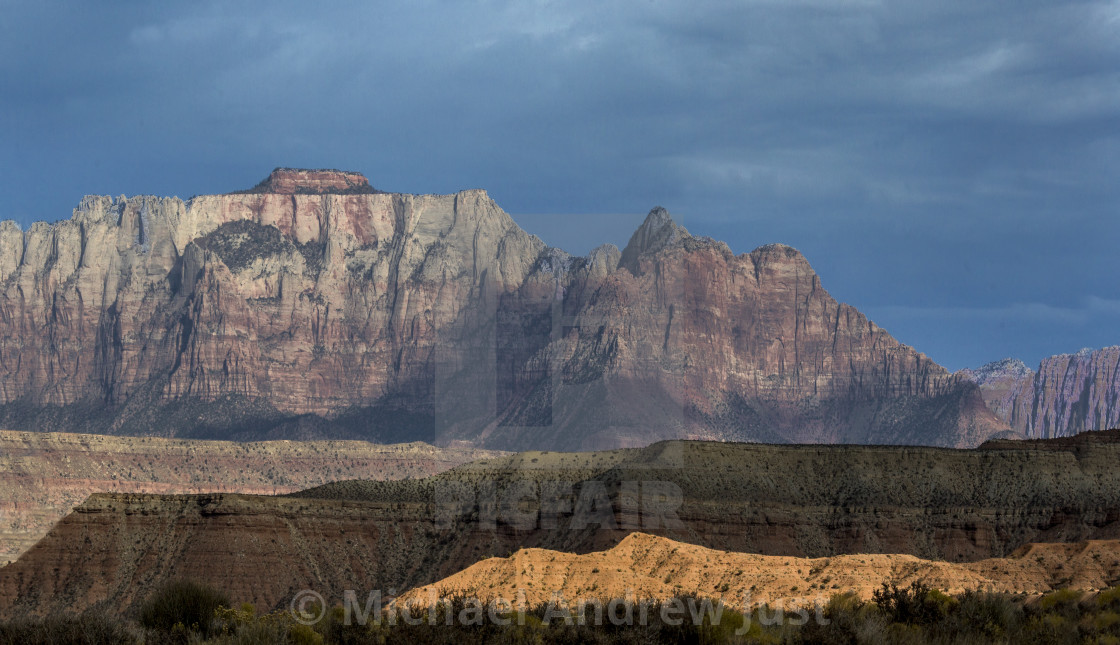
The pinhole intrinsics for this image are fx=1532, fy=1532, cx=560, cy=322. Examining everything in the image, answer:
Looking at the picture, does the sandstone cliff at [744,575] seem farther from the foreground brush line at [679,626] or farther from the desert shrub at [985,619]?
the desert shrub at [985,619]

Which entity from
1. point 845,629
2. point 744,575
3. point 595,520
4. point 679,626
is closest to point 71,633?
point 679,626

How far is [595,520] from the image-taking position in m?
148

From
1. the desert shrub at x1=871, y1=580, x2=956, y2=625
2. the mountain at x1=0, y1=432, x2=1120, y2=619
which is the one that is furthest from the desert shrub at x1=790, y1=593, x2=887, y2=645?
the mountain at x1=0, y1=432, x2=1120, y2=619

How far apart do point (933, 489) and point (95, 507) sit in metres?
88.4

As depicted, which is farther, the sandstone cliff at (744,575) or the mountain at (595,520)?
the mountain at (595,520)

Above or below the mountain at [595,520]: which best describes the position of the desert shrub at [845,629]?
below

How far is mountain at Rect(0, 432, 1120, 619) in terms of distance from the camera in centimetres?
14850

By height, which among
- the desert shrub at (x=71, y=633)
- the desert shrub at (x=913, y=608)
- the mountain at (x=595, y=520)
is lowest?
the desert shrub at (x=71, y=633)

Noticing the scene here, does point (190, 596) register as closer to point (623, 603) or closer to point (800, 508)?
point (623, 603)

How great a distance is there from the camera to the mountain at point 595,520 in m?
148

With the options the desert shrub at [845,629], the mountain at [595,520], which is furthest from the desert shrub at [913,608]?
the mountain at [595,520]

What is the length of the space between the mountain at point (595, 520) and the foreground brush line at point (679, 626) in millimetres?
67908

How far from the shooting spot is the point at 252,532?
15650 centimetres

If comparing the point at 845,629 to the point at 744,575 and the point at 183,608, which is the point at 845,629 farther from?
the point at 183,608
